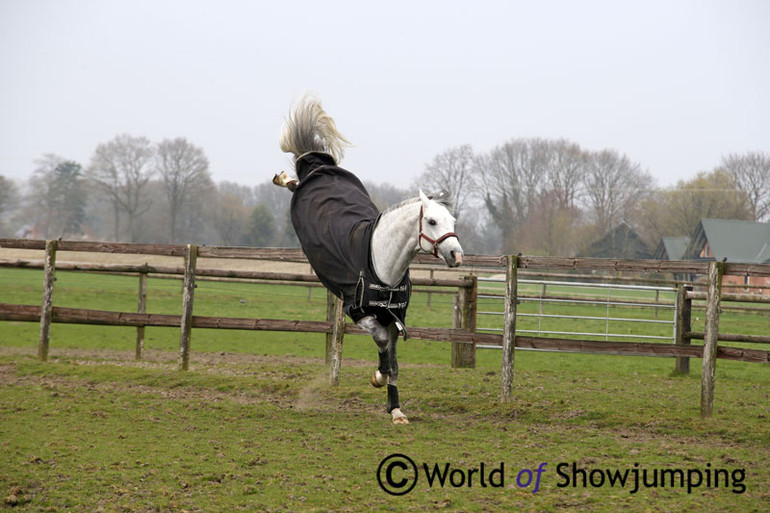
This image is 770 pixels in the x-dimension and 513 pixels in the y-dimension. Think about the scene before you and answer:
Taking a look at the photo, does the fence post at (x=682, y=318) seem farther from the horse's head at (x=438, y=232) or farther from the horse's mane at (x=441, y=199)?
the horse's head at (x=438, y=232)

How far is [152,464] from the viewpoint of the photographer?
5.06 meters

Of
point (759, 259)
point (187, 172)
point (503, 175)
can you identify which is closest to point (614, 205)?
point (503, 175)

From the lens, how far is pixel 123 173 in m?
59.7

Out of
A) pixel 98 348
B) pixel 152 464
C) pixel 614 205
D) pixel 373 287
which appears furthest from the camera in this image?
pixel 614 205

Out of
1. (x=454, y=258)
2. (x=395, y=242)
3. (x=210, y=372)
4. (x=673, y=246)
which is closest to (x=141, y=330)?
(x=210, y=372)

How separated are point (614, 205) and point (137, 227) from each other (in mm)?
40362

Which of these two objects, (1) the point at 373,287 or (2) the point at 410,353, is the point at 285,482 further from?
(2) the point at 410,353

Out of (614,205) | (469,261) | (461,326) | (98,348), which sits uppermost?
(614,205)

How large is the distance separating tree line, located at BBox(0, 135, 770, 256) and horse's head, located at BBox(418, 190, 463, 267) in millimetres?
36594

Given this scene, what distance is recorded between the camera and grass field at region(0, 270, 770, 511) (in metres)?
4.46

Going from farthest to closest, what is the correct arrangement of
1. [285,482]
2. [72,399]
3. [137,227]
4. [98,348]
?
[137,227], [98,348], [72,399], [285,482]

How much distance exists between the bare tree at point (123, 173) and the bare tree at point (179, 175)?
4.21 feet

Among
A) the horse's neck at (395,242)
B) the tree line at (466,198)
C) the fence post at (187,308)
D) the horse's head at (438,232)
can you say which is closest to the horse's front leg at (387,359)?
Result: the horse's neck at (395,242)

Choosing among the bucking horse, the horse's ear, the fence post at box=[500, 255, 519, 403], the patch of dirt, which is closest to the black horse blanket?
the bucking horse
